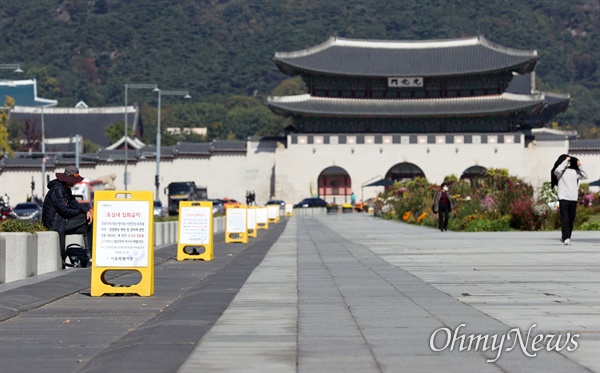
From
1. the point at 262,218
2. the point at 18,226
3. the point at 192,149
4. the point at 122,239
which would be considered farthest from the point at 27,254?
the point at 192,149

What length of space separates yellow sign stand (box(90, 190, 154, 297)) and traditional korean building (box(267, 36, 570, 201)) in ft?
279

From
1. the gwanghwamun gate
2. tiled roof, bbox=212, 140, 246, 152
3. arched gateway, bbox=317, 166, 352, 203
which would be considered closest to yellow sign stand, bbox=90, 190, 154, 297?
the gwanghwamun gate

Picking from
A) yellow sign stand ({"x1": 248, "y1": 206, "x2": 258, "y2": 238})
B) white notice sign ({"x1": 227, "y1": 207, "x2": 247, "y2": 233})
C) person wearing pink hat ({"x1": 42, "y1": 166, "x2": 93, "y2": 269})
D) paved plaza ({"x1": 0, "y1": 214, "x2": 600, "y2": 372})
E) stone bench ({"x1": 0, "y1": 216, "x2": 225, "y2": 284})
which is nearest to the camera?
paved plaza ({"x1": 0, "y1": 214, "x2": 600, "y2": 372})

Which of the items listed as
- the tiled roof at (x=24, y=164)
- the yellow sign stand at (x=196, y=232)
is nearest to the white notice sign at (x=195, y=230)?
the yellow sign stand at (x=196, y=232)

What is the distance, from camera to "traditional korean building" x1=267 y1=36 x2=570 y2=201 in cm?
10044

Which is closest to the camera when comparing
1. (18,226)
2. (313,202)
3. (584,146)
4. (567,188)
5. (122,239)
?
(122,239)

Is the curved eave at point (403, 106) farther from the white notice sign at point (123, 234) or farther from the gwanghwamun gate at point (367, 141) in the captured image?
the white notice sign at point (123, 234)

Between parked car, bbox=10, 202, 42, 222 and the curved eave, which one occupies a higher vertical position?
the curved eave

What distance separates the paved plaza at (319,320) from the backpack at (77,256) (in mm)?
1003

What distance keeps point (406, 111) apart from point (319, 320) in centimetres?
9048

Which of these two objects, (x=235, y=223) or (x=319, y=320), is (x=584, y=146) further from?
(x=319, y=320)

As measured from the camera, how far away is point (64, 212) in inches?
751

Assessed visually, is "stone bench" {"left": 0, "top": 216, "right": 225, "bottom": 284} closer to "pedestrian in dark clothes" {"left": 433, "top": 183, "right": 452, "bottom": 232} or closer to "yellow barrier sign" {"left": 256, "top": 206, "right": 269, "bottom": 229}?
"pedestrian in dark clothes" {"left": 433, "top": 183, "right": 452, "bottom": 232}

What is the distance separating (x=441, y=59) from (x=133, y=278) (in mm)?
88200
